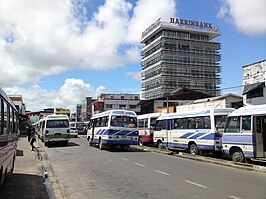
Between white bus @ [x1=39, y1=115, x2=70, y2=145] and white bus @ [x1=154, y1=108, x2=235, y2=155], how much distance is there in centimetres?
871

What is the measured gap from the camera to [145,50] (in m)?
127

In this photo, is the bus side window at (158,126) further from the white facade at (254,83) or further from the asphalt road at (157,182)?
the asphalt road at (157,182)

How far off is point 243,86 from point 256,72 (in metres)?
1.67

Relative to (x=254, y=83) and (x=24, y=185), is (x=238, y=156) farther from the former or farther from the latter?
(x=254, y=83)

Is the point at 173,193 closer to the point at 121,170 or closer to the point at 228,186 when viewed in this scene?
the point at 228,186

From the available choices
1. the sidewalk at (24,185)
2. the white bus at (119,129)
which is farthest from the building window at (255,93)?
the sidewalk at (24,185)

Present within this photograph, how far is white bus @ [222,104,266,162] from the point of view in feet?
44.7

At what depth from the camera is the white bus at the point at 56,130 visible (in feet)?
86.8

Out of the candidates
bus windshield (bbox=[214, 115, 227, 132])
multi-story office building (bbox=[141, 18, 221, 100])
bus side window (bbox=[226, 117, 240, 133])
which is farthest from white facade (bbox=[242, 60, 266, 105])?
multi-story office building (bbox=[141, 18, 221, 100])

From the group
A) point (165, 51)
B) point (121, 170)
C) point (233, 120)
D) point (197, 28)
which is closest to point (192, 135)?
point (233, 120)

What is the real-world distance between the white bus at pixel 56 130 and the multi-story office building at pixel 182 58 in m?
87.1

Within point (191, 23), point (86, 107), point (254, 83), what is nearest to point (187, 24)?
point (191, 23)

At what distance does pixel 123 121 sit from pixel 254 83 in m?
12.0

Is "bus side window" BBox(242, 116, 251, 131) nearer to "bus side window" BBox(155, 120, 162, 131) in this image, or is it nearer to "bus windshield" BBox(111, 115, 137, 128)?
"bus windshield" BBox(111, 115, 137, 128)
